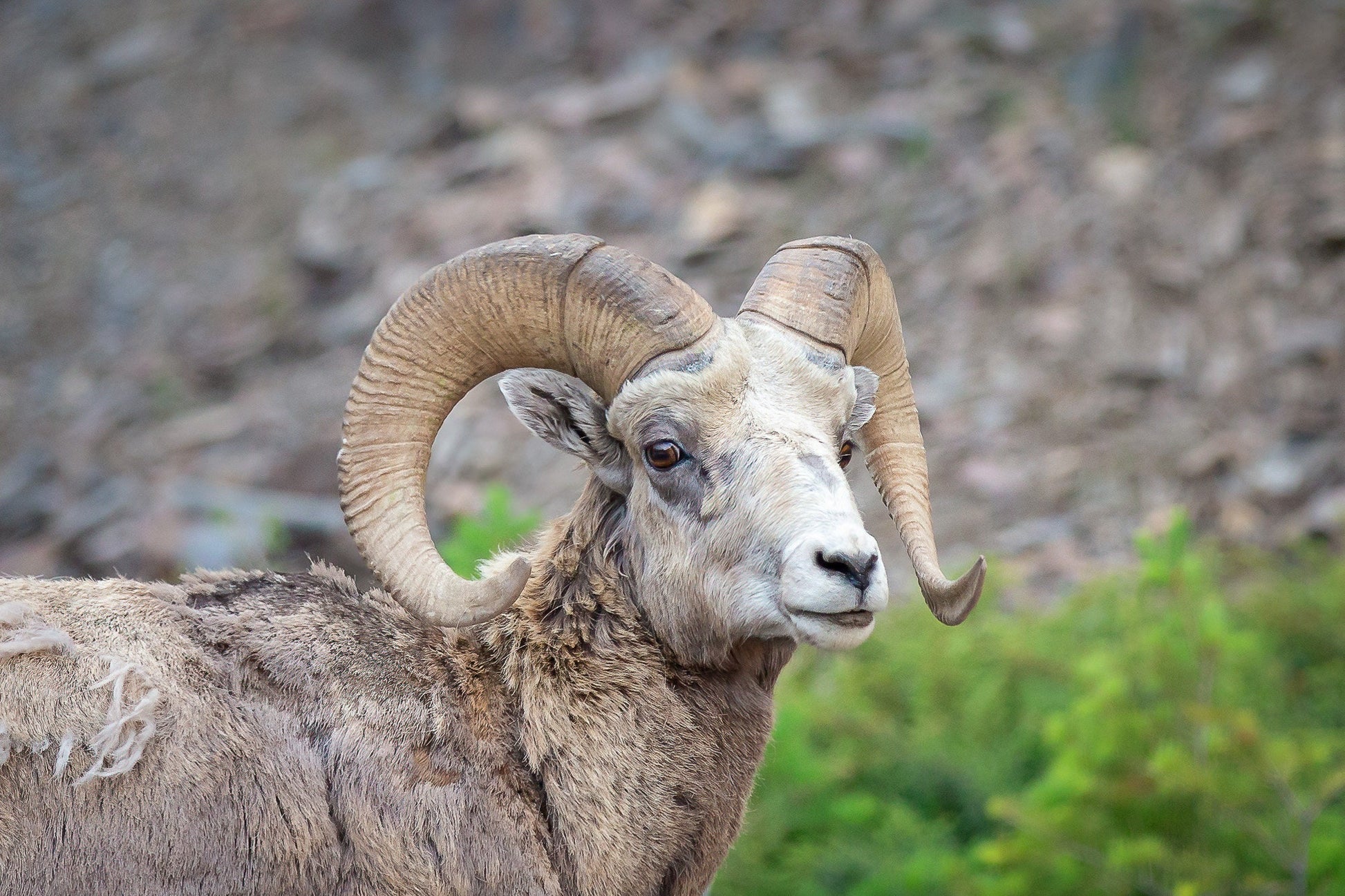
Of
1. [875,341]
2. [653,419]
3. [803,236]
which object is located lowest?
[653,419]

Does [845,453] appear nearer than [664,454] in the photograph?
No

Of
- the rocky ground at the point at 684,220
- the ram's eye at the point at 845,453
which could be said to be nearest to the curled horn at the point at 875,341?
the ram's eye at the point at 845,453

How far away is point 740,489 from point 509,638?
116 cm

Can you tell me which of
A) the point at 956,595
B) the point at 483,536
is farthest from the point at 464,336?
the point at 483,536

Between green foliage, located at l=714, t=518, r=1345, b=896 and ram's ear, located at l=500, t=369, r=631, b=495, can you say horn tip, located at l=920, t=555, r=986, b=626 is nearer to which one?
ram's ear, located at l=500, t=369, r=631, b=495

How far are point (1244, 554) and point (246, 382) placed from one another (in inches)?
575

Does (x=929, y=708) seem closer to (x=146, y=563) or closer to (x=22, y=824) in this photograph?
(x=22, y=824)

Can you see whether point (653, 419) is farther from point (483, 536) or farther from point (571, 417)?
point (483, 536)

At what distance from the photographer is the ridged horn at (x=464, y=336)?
5078 mm

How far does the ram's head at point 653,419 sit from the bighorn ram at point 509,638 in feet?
0.04

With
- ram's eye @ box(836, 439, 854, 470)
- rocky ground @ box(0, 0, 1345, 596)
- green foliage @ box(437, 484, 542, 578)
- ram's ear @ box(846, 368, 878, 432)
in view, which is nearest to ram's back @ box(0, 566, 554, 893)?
ram's eye @ box(836, 439, 854, 470)

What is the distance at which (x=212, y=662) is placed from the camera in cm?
462

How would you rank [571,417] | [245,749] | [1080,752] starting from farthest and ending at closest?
1. [1080,752]
2. [571,417]
3. [245,749]

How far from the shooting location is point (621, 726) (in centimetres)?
512
